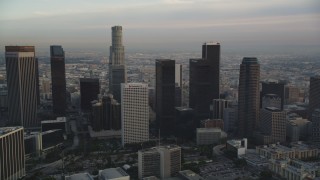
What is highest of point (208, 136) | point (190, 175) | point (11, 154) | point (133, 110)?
point (133, 110)

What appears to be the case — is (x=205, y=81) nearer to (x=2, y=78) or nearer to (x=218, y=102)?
(x=218, y=102)

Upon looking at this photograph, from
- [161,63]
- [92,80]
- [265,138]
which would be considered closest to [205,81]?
[161,63]

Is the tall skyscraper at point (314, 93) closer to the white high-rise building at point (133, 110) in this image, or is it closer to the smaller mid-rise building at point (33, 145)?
the white high-rise building at point (133, 110)

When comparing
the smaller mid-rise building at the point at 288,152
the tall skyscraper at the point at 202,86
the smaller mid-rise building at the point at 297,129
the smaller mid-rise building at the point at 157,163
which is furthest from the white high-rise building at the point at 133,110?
the smaller mid-rise building at the point at 297,129

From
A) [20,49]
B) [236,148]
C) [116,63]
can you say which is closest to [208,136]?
[236,148]

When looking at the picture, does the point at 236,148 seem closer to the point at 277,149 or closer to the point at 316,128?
the point at 277,149
